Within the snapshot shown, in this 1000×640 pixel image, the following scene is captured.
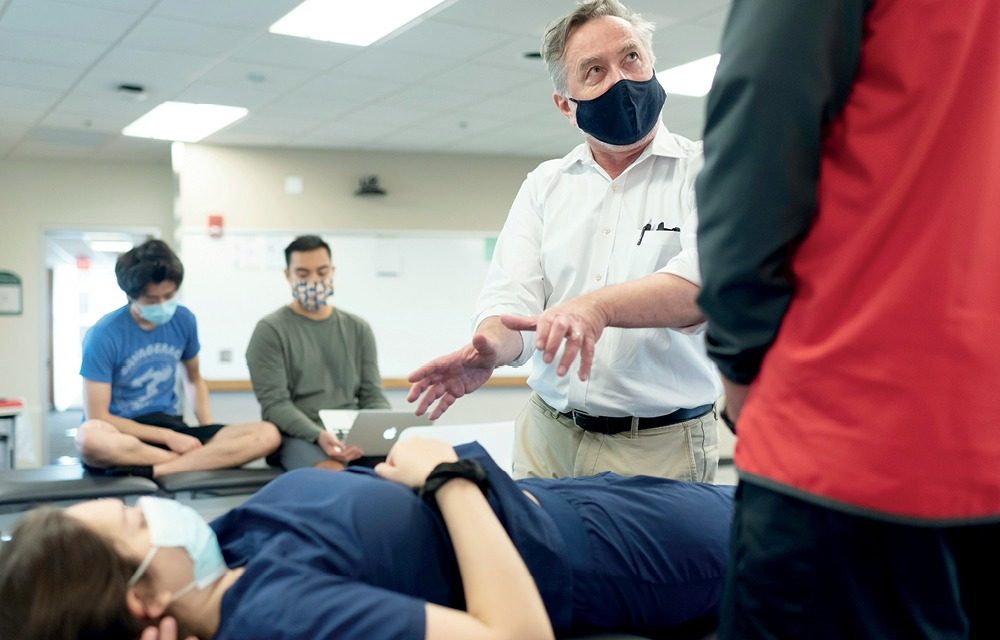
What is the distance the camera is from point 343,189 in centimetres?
739

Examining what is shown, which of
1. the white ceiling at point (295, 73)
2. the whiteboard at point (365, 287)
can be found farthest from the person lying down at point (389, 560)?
the whiteboard at point (365, 287)

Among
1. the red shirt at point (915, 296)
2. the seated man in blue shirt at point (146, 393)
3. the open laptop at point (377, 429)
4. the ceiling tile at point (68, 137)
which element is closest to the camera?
the red shirt at point (915, 296)

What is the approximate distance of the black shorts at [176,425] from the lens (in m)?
3.90

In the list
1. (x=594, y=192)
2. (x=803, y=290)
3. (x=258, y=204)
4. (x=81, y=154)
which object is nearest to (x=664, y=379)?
(x=594, y=192)

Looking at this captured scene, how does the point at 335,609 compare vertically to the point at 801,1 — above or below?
below

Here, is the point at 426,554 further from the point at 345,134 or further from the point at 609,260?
the point at 345,134

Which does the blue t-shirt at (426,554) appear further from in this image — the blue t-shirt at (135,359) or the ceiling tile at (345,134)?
the ceiling tile at (345,134)

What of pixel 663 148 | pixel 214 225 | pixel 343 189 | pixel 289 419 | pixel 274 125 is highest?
pixel 274 125

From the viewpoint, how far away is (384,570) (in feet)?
4.20

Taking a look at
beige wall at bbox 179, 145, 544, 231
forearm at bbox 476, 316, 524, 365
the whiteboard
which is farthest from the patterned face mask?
Result: beige wall at bbox 179, 145, 544, 231

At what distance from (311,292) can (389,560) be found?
9.79ft

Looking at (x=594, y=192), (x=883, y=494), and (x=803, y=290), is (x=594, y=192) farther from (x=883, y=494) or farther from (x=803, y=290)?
(x=883, y=494)

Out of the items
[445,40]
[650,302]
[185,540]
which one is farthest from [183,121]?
[650,302]

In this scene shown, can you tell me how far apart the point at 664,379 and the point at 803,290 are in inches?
36.4
